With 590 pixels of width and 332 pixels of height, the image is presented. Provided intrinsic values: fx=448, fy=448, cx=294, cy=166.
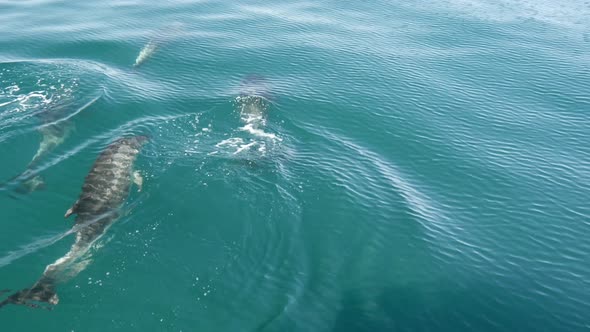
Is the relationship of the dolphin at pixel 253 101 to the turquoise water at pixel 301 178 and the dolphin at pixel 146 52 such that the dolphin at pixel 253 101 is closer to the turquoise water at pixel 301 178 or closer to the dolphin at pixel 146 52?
the turquoise water at pixel 301 178

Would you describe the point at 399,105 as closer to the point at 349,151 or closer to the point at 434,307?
the point at 349,151

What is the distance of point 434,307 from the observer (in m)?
46.2

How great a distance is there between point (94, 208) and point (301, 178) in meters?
26.4

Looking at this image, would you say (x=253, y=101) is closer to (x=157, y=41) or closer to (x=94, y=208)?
(x=94, y=208)

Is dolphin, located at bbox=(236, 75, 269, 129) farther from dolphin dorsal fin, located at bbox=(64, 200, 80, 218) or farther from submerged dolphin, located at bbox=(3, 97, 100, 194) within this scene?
dolphin dorsal fin, located at bbox=(64, 200, 80, 218)

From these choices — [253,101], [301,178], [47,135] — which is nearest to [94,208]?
[47,135]

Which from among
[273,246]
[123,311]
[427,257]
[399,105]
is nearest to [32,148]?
[123,311]

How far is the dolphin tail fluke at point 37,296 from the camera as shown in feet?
135

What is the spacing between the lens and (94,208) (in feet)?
166

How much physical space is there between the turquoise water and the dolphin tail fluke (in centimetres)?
63

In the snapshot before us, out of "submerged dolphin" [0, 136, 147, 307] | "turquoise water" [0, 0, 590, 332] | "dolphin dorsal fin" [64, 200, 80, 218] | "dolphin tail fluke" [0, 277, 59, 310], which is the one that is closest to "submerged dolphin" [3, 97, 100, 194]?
"turquoise water" [0, 0, 590, 332]

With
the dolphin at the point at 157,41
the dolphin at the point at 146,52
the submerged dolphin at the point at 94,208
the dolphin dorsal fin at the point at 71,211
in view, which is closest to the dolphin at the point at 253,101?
the submerged dolphin at the point at 94,208

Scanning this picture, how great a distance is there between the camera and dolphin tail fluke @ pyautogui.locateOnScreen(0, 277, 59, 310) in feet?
135

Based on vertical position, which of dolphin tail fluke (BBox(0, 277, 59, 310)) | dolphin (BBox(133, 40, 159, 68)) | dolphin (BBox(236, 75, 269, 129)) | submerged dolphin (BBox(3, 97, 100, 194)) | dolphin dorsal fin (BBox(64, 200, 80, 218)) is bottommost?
dolphin tail fluke (BBox(0, 277, 59, 310))
